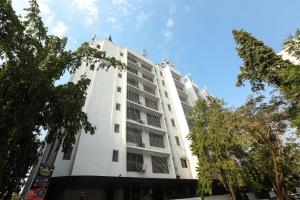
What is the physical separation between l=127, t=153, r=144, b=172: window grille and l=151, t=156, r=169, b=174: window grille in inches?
70.1

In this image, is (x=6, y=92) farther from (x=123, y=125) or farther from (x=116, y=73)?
(x=116, y=73)

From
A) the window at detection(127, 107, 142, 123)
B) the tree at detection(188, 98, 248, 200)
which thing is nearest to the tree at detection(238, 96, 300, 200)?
the tree at detection(188, 98, 248, 200)

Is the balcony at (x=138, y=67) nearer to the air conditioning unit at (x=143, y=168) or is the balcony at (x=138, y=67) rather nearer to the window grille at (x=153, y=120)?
the window grille at (x=153, y=120)

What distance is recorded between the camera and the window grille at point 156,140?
982 inches

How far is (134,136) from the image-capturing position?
23.5 m

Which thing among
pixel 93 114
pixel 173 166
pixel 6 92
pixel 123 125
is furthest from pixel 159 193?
pixel 6 92

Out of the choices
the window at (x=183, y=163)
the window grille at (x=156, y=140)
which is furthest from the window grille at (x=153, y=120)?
the window at (x=183, y=163)

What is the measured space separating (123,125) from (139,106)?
15.8ft

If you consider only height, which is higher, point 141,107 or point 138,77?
point 138,77

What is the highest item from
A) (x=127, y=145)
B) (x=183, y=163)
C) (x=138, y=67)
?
(x=138, y=67)

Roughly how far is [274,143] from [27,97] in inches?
873

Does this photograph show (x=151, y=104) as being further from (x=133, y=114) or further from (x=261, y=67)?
(x=261, y=67)

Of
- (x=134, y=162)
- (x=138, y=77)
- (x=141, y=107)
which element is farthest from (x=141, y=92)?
(x=134, y=162)

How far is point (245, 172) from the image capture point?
19.6 meters
